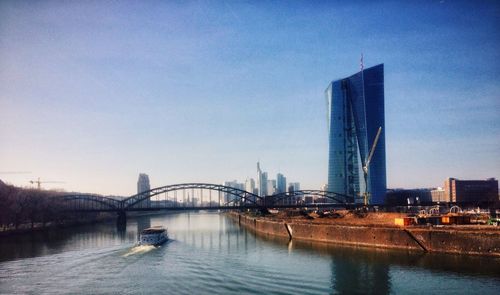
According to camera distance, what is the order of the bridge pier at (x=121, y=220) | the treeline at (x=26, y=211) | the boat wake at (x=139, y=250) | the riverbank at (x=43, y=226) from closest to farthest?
the boat wake at (x=139, y=250)
the riverbank at (x=43, y=226)
the treeline at (x=26, y=211)
the bridge pier at (x=121, y=220)

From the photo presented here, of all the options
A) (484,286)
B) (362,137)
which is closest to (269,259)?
(484,286)

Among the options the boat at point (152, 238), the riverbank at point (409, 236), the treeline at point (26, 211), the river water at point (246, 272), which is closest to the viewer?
the river water at point (246, 272)

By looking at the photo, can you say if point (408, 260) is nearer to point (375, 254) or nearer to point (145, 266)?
point (375, 254)

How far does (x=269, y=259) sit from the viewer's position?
4438cm

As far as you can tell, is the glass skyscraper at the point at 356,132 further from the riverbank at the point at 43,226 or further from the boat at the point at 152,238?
the boat at the point at 152,238

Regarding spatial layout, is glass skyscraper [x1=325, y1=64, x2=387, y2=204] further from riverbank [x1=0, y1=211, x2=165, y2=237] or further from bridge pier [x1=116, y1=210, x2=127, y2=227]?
riverbank [x1=0, y1=211, x2=165, y2=237]

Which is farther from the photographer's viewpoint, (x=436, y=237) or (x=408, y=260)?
(x=436, y=237)

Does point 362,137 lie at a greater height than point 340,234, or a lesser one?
greater

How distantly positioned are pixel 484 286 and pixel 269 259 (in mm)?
20816

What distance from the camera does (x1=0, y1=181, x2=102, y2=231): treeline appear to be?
7438 centimetres

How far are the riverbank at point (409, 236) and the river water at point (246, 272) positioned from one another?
1722 mm

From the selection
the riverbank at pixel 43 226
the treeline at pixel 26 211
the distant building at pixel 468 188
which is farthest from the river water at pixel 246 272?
the distant building at pixel 468 188

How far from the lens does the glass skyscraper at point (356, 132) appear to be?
497ft

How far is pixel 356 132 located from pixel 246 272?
12463 centimetres
